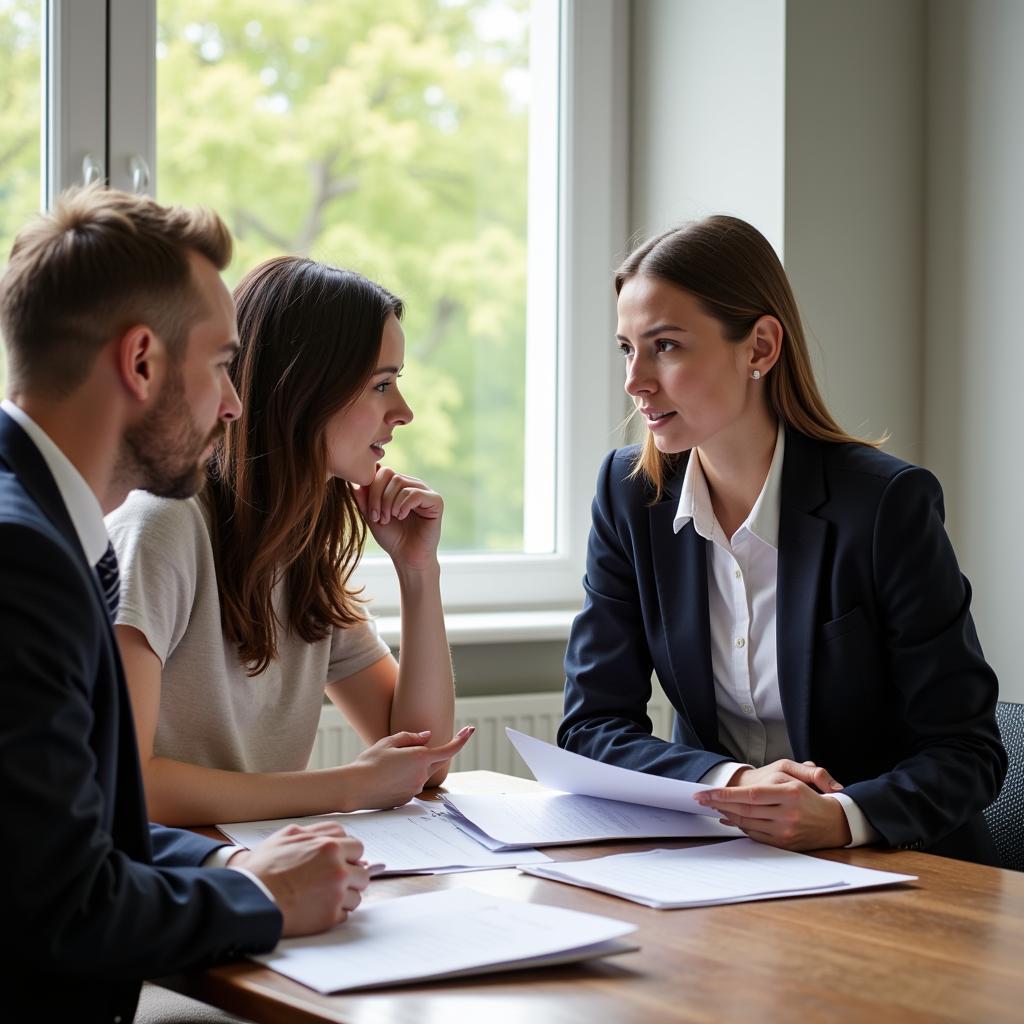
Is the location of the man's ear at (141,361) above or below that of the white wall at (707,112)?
below

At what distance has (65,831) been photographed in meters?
0.97

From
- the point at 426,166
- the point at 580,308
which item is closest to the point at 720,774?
the point at 580,308

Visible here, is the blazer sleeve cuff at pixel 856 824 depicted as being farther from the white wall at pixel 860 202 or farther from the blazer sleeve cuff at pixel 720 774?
the white wall at pixel 860 202

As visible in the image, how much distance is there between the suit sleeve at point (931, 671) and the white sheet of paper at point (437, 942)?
1.91 feet

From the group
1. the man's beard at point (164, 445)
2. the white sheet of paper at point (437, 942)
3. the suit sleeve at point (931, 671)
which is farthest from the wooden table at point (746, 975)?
the man's beard at point (164, 445)

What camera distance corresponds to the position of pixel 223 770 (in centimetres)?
162

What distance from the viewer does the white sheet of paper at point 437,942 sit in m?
1.03

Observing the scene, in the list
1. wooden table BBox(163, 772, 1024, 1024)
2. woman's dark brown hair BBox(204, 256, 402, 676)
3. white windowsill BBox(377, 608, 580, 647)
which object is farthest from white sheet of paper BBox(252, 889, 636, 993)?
white windowsill BBox(377, 608, 580, 647)

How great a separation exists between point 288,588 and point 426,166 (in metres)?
2.12

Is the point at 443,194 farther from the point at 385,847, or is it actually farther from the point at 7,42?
the point at 385,847

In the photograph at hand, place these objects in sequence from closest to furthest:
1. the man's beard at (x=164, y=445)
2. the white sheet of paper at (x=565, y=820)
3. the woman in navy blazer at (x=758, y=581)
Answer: the man's beard at (x=164, y=445)
the white sheet of paper at (x=565, y=820)
the woman in navy blazer at (x=758, y=581)

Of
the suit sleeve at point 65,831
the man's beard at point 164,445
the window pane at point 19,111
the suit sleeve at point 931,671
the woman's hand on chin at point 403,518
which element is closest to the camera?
the suit sleeve at point 65,831

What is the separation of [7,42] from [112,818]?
6.58 feet

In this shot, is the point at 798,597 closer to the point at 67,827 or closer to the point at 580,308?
the point at 67,827
